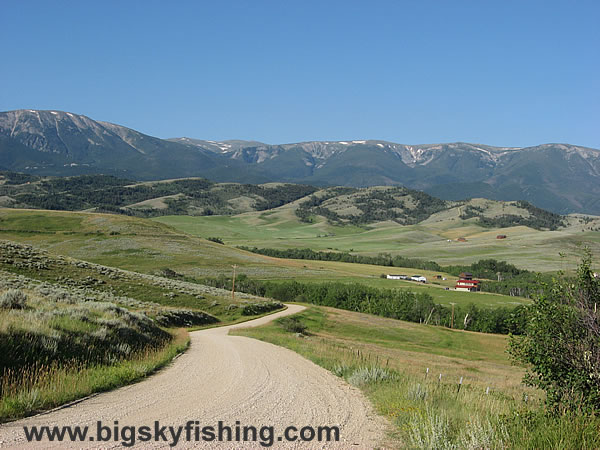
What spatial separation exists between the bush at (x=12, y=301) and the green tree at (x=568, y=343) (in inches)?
646

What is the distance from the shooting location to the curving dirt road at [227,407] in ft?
30.0

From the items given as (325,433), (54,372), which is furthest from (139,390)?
(325,433)

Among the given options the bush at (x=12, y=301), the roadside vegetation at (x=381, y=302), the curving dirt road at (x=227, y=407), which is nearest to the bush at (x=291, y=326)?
the bush at (x=12, y=301)

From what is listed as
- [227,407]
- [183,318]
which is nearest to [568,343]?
[227,407]

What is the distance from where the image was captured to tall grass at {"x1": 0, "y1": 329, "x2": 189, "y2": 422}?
991 centimetres

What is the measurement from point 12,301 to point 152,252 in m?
110

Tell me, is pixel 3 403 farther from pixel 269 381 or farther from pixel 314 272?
pixel 314 272

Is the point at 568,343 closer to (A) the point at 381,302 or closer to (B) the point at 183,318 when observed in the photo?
(B) the point at 183,318

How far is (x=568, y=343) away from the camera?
36.9ft

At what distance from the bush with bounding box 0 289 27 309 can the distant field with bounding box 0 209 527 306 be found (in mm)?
85708

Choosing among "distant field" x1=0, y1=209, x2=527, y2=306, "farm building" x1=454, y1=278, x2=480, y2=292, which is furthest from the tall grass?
"farm building" x1=454, y1=278, x2=480, y2=292

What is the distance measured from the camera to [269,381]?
15305mm

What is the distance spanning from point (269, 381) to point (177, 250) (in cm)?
12099

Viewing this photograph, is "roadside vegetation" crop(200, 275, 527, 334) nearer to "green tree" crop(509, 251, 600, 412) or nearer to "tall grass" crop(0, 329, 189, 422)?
"green tree" crop(509, 251, 600, 412)
